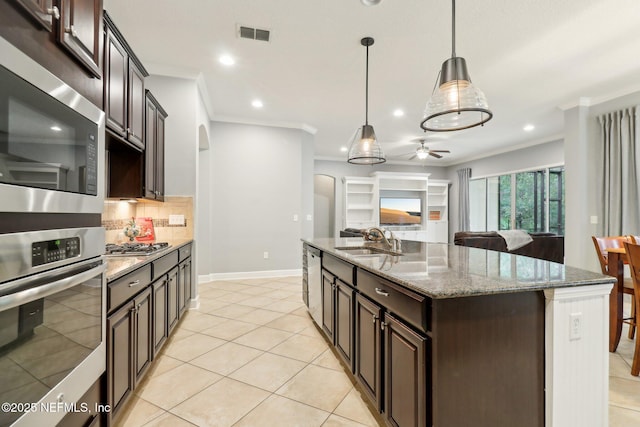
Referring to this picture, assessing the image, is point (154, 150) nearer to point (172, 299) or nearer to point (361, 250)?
point (172, 299)

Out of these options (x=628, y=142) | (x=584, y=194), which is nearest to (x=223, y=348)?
(x=584, y=194)

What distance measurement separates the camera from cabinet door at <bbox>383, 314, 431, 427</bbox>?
1.20 metres

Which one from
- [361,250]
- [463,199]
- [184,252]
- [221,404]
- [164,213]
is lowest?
[221,404]

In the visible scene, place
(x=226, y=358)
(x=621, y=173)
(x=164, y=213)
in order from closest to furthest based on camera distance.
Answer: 1. (x=226, y=358)
2. (x=164, y=213)
3. (x=621, y=173)

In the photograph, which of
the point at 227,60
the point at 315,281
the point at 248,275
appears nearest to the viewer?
the point at 315,281

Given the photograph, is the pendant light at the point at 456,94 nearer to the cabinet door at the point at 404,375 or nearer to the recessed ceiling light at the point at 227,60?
the cabinet door at the point at 404,375

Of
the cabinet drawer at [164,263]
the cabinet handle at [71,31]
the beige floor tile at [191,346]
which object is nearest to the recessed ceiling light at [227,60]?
the cabinet drawer at [164,263]

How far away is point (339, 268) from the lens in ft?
7.29

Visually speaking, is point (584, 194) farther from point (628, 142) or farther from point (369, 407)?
point (369, 407)

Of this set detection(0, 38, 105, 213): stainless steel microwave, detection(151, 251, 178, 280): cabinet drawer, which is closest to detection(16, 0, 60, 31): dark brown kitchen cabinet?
detection(0, 38, 105, 213): stainless steel microwave

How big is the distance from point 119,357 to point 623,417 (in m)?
2.83

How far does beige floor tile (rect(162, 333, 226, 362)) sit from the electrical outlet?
2.49 metres

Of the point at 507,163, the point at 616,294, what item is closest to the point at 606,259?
the point at 616,294

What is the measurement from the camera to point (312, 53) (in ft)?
10.2
